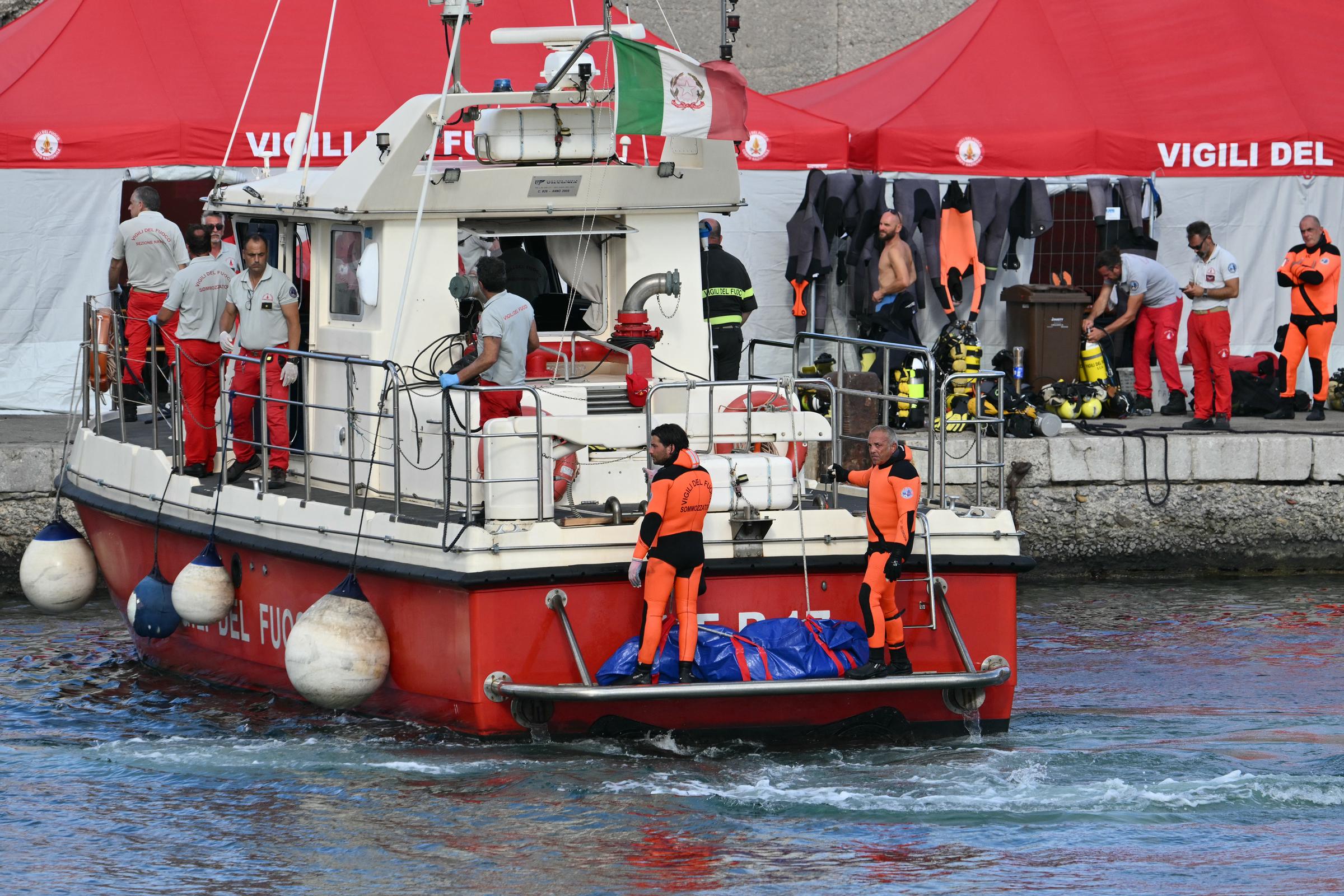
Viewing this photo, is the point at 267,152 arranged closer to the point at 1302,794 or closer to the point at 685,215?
the point at 685,215

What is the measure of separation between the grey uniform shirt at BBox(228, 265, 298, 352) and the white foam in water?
10.3 ft

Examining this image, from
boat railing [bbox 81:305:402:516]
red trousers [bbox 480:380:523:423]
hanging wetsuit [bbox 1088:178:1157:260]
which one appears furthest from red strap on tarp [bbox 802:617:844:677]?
hanging wetsuit [bbox 1088:178:1157:260]

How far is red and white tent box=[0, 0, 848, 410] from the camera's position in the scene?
48.3 feet

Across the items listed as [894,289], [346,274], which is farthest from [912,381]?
[346,274]

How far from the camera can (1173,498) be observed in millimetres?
13961

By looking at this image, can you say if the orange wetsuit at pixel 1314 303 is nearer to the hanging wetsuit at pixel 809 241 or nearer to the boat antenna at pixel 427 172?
the hanging wetsuit at pixel 809 241

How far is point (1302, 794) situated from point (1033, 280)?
8.80m

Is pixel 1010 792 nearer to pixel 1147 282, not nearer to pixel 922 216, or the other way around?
pixel 1147 282

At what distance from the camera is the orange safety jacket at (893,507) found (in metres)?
8.55

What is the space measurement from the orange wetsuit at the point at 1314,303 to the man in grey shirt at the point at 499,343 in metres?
7.82

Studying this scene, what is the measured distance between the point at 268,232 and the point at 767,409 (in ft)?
9.46

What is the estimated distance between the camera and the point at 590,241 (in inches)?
400

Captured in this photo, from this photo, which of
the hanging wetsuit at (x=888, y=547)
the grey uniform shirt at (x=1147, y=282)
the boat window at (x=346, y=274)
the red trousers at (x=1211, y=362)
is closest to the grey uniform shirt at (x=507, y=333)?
the boat window at (x=346, y=274)

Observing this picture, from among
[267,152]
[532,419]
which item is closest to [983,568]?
[532,419]
